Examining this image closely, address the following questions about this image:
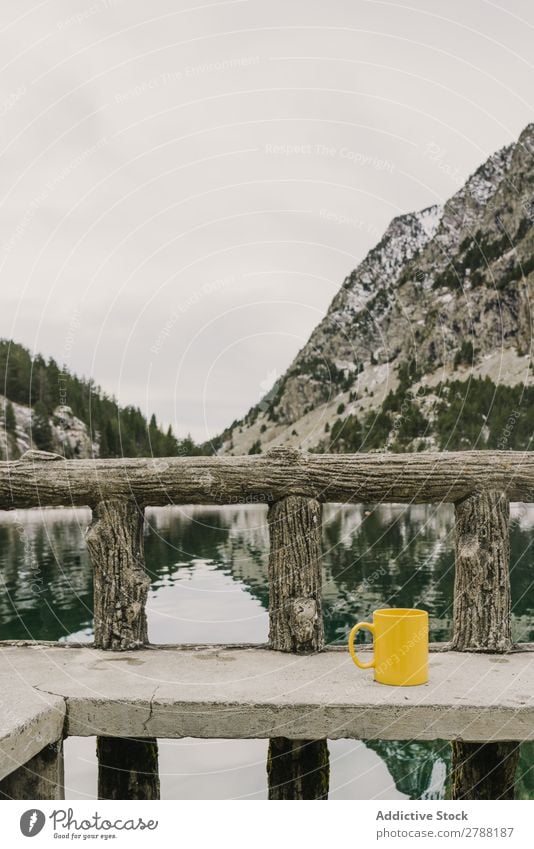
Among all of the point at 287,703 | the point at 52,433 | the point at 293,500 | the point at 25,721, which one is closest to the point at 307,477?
the point at 293,500

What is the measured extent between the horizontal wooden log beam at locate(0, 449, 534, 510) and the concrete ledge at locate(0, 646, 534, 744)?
105 centimetres

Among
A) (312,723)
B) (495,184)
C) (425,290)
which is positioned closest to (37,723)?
(312,723)

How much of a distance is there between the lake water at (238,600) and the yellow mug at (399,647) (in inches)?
46.0

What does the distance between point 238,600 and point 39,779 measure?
15.2 m

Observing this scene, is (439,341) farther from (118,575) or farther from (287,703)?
(287,703)

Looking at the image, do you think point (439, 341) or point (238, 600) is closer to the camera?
point (238, 600)

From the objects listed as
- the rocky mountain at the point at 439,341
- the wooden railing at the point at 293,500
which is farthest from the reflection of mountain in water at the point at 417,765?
the rocky mountain at the point at 439,341

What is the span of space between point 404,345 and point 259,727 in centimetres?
13801

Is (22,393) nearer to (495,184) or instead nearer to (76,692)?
(76,692)

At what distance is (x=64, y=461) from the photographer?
491 cm

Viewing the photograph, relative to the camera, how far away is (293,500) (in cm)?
480

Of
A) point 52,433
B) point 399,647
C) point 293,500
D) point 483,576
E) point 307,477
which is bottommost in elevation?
point 399,647

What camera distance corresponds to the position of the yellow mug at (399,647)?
3902 mm

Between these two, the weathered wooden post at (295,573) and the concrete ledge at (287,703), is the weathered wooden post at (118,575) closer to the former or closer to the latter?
the concrete ledge at (287,703)
